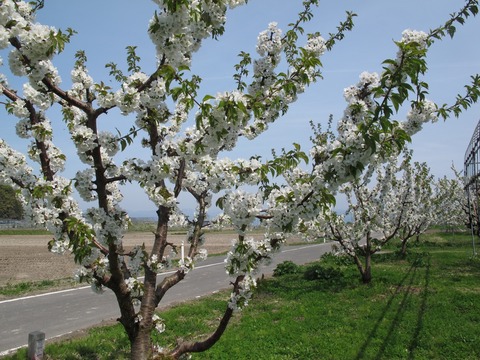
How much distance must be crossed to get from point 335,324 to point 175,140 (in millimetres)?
6907

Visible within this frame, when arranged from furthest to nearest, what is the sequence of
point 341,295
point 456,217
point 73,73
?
point 456,217 < point 341,295 < point 73,73

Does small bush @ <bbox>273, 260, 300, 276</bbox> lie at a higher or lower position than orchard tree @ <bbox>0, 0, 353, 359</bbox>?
lower

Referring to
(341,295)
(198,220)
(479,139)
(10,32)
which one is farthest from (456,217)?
(10,32)

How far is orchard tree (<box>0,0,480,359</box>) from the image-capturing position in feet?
9.12

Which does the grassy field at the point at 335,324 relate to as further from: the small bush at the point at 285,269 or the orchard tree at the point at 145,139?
the orchard tree at the point at 145,139

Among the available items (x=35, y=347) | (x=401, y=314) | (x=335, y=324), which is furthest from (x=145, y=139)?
(x=401, y=314)

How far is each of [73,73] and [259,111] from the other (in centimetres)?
237

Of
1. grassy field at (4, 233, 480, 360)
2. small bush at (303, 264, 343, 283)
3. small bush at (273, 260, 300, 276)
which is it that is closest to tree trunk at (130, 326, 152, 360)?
grassy field at (4, 233, 480, 360)

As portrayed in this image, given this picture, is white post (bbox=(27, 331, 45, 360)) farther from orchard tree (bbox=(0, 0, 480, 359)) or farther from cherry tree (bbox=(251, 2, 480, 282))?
cherry tree (bbox=(251, 2, 480, 282))

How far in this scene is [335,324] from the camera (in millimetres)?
8664

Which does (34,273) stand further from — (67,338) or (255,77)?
(255,77)

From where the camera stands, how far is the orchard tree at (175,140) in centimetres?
278

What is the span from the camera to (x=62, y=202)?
3492 millimetres

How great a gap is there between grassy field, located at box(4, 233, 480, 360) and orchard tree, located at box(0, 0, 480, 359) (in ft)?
12.0
